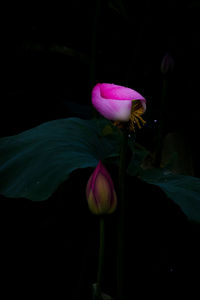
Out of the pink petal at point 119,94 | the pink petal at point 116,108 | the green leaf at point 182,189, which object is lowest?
the green leaf at point 182,189

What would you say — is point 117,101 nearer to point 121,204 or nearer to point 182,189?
point 121,204

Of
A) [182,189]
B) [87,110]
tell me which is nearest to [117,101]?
[182,189]

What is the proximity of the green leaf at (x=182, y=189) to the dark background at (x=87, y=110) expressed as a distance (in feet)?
0.32

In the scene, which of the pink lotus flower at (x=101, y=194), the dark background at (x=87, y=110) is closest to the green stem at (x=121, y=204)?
the pink lotus flower at (x=101, y=194)

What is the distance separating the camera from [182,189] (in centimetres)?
64

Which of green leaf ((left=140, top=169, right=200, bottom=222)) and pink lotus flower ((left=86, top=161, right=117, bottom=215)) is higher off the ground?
pink lotus flower ((left=86, top=161, right=117, bottom=215))

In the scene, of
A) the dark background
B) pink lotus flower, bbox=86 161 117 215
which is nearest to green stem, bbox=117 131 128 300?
pink lotus flower, bbox=86 161 117 215

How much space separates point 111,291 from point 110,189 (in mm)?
422

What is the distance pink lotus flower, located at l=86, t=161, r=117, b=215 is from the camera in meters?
0.49

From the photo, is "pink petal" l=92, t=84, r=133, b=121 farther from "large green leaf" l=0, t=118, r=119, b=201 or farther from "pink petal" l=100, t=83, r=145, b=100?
"large green leaf" l=0, t=118, r=119, b=201

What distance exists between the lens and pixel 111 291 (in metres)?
0.83

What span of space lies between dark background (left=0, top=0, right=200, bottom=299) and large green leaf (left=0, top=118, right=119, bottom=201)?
0.39ft

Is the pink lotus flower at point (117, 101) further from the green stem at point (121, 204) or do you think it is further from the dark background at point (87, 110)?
the dark background at point (87, 110)

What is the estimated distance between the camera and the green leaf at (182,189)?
55cm
